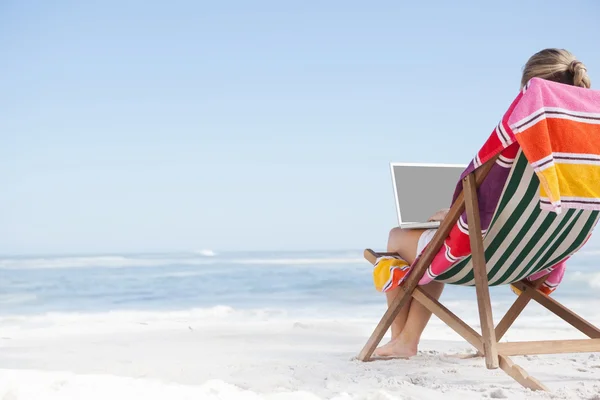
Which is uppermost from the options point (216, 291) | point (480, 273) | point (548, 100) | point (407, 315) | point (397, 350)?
point (548, 100)

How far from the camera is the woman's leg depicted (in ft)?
8.80

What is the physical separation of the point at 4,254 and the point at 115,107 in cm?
605

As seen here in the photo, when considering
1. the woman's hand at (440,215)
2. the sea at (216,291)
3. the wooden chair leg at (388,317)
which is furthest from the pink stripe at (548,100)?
the sea at (216,291)

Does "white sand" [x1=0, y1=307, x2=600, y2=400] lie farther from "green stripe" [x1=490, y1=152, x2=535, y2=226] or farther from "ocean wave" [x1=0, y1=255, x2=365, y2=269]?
"ocean wave" [x1=0, y1=255, x2=365, y2=269]

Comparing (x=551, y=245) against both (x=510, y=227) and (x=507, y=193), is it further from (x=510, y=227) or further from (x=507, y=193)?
(x=507, y=193)

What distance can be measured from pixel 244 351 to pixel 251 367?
23.4 inches

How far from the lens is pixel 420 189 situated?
2.75 meters

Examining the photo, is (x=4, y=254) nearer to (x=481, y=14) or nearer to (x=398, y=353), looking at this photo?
(x=481, y=14)

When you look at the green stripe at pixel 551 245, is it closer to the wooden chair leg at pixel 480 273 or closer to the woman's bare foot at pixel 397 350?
the wooden chair leg at pixel 480 273

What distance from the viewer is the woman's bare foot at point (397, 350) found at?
2.75 metres

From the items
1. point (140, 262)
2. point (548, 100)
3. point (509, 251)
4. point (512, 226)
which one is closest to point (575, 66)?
point (548, 100)

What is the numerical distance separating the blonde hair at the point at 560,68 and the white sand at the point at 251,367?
1006 millimetres

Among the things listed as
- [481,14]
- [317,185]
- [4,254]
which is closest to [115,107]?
[4,254]

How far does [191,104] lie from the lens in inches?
842
